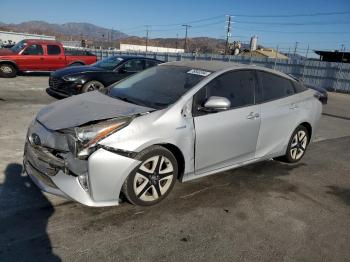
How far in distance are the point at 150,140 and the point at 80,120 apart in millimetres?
722

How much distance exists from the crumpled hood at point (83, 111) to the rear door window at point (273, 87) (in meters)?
1.88

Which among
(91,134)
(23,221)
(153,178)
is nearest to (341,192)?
(153,178)

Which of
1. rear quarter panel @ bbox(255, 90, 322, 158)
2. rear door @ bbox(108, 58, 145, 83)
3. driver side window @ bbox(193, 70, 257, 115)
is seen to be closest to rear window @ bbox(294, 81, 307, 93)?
rear quarter panel @ bbox(255, 90, 322, 158)

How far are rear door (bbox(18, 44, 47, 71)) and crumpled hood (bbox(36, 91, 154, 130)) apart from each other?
12.4 m

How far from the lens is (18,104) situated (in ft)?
29.5

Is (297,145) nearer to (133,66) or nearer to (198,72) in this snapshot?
(198,72)

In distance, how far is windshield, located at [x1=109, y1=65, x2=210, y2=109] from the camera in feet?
13.4

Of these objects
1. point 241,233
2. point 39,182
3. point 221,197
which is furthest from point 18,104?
point 241,233

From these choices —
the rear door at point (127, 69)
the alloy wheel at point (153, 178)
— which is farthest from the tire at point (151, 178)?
the rear door at point (127, 69)

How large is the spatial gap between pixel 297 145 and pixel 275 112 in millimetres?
1043

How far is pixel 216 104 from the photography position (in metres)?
3.95

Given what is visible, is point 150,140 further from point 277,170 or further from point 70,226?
point 277,170

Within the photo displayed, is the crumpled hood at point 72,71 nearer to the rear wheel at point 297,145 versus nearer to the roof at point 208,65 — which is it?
the roof at point 208,65

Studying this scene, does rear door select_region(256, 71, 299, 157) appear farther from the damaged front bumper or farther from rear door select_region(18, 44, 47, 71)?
rear door select_region(18, 44, 47, 71)
